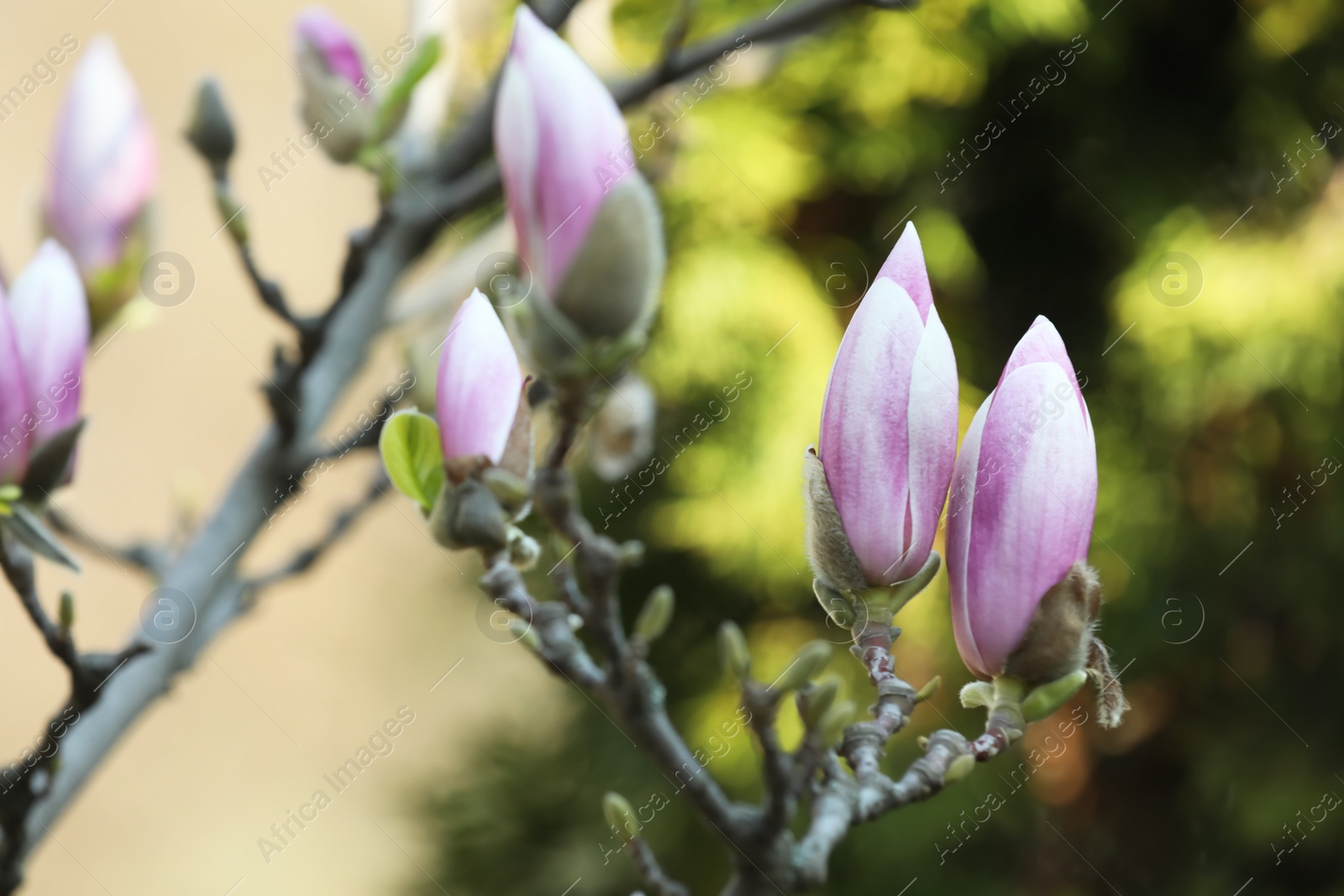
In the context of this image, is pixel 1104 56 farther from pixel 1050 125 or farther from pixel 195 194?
pixel 195 194

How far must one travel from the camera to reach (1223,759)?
92 cm

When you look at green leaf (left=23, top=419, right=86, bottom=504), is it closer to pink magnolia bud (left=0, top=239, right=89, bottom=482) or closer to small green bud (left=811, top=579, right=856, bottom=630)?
pink magnolia bud (left=0, top=239, right=89, bottom=482)

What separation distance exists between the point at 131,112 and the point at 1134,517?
846 mm

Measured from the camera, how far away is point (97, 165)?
15.4 inches

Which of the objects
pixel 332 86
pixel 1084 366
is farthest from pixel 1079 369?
pixel 332 86

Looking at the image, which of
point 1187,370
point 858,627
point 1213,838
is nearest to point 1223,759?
point 1213,838

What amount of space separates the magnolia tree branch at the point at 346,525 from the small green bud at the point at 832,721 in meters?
0.01

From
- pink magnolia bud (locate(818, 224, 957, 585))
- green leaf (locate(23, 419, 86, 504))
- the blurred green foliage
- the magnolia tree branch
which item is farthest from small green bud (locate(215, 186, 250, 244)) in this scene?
the blurred green foliage

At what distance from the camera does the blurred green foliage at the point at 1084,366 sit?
0.91 meters

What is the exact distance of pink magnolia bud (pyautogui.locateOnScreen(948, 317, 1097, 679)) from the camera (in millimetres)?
234

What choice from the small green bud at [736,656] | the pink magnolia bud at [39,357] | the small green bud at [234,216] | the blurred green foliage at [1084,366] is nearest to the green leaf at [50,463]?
the pink magnolia bud at [39,357]

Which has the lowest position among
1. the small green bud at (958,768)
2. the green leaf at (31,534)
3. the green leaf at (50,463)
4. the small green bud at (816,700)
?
the small green bud at (958,768)

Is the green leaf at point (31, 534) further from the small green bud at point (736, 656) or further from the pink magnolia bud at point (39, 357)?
the small green bud at point (736, 656)

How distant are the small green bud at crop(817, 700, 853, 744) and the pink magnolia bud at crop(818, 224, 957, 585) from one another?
3cm
